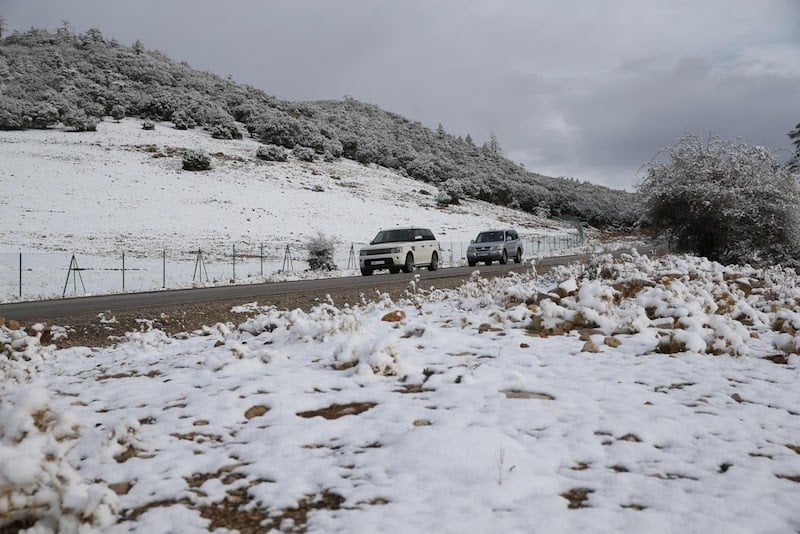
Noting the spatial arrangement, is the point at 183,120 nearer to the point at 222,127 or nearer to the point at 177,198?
the point at 222,127

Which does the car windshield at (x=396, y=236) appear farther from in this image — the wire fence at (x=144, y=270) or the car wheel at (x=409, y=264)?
the wire fence at (x=144, y=270)

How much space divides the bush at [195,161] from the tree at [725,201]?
45.3m

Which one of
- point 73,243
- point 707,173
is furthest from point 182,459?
point 73,243

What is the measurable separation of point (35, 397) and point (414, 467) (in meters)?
2.04

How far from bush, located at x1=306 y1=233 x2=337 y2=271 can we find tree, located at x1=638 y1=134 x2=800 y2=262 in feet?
55.3

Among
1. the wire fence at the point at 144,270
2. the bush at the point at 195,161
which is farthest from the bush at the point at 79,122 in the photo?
the wire fence at the point at 144,270

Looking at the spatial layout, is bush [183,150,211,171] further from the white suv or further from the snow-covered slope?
the white suv

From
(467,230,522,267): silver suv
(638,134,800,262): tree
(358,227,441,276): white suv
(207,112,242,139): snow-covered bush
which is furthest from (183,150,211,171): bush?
(638,134,800,262): tree

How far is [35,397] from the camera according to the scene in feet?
9.39

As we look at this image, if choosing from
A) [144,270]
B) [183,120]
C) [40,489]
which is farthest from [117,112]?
[40,489]

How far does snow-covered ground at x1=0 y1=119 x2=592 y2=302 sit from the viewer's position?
28016mm

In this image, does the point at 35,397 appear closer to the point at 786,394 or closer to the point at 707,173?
the point at 786,394

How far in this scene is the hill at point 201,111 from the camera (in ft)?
220

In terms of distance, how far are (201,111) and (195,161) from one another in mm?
21627
